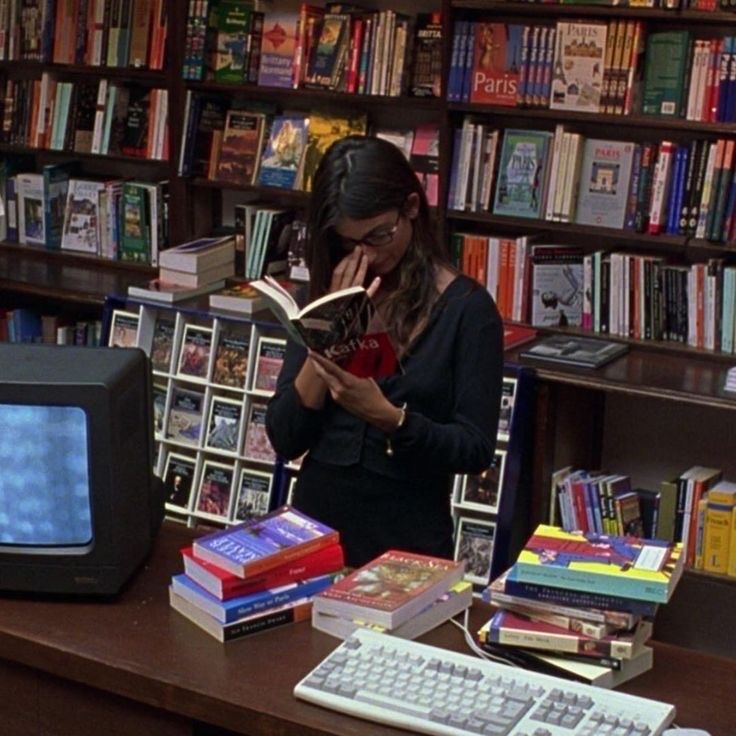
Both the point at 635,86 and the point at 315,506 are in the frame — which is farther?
the point at 635,86

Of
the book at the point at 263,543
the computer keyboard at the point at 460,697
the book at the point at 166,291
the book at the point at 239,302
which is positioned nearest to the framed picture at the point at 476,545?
the book at the point at 239,302

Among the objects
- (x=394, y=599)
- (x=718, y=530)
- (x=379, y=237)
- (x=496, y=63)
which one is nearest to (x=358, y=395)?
(x=379, y=237)

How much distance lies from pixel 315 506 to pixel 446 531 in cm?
24

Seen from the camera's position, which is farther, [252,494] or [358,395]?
[252,494]

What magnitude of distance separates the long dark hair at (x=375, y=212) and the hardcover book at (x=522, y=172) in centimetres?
150

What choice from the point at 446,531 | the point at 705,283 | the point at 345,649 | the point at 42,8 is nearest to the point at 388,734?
the point at 345,649

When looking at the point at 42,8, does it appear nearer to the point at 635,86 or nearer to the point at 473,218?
the point at 473,218

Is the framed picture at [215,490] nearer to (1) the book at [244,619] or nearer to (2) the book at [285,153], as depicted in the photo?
(2) the book at [285,153]

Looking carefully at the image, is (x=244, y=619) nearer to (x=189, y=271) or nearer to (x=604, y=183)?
(x=604, y=183)

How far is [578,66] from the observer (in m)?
3.74

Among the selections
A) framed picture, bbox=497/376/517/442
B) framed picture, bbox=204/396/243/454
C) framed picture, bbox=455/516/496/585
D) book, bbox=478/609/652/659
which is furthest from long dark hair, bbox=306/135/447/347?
framed picture, bbox=204/396/243/454

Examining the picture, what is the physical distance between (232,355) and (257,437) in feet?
0.83

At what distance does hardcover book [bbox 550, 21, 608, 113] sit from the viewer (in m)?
3.70

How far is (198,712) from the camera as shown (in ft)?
5.79
